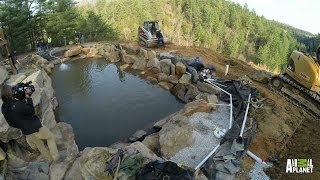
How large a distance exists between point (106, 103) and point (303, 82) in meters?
8.99

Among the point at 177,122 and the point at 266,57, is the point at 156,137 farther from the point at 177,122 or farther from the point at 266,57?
the point at 266,57

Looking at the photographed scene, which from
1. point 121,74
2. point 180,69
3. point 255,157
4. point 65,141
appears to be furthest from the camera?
point 121,74

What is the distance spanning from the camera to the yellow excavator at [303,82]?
12.9m

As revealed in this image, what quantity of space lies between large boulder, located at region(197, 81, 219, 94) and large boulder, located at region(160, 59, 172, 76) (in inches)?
116

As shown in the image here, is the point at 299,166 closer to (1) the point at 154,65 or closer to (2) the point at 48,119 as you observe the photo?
(2) the point at 48,119

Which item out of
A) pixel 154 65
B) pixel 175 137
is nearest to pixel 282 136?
pixel 175 137

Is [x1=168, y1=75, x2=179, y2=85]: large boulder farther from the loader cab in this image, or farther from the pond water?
A: the loader cab

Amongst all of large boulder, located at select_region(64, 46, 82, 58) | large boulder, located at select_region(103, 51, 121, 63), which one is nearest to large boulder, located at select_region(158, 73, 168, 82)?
large boulder, located at select_region(103, 51, 121, 63)

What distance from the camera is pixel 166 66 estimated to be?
62.7ft

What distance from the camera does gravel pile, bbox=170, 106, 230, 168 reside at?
32.5 ft

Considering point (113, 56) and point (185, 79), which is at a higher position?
point (113, 56)

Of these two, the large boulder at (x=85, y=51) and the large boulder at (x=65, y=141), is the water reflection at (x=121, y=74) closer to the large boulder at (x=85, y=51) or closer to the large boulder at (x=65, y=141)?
the large boulder at (x=85, y=51)

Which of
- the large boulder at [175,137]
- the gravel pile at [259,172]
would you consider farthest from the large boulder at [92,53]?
the gravel pile at [259,172]

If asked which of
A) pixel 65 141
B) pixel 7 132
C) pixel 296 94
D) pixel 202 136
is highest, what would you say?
pixel 7 132
